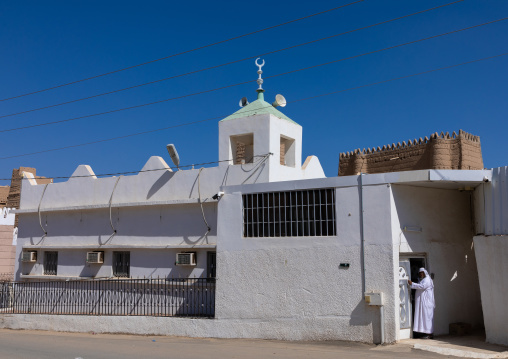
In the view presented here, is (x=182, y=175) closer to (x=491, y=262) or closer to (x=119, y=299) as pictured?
(x=119, y=299)

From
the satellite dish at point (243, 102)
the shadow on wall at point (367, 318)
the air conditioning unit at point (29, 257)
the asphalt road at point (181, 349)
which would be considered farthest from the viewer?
the air conditioning unit at point (29, 257)

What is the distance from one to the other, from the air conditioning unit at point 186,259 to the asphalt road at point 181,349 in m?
2.10

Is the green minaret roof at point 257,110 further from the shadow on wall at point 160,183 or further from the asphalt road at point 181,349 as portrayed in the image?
the asphalt road at point 181,349

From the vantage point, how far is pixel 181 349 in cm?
1152

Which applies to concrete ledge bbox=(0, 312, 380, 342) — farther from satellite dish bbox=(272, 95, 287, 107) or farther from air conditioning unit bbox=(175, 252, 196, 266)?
satellite dish bbox=(272, 95, 287, 107)

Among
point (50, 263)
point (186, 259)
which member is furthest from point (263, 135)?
point (50, 263)

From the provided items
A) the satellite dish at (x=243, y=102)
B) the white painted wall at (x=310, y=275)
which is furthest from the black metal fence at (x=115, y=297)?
the satellite dish at (x=243, y=102)

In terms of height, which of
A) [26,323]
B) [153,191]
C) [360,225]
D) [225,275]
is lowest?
[26,323]

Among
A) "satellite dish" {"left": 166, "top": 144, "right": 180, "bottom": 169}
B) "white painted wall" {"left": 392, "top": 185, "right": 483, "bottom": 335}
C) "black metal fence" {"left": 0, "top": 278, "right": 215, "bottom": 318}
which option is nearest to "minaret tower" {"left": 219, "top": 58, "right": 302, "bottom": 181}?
"satellite dish" {"left": 166, "top": 144, "right": 180, "bottom": 169}

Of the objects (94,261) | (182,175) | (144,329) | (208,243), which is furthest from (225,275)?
(94,261)

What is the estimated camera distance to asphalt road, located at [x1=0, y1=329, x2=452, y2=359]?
10375 mm

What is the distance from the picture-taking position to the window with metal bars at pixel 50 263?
18.5 meters

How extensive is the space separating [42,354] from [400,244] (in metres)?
7.64

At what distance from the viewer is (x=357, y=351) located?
1055cm
